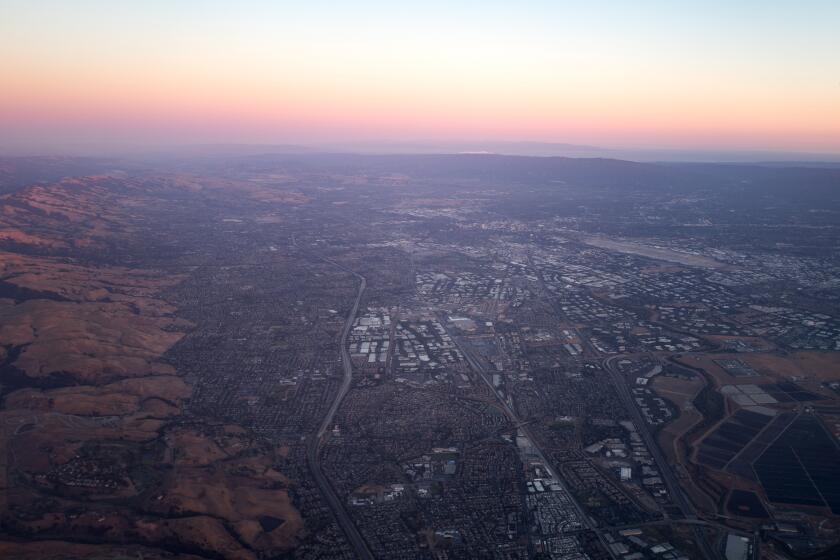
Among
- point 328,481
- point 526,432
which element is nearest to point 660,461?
point 526,432

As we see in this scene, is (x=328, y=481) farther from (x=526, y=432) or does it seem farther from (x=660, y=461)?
(x=660, y=461)

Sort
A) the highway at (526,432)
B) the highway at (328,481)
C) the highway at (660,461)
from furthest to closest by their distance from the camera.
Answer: the highway at (526,432), the highway at (660,461), the highway at (328,481)

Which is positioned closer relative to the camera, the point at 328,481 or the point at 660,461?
the point at 328,481

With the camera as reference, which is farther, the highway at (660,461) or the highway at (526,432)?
the highway at (526,432)

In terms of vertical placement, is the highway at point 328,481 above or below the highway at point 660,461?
below

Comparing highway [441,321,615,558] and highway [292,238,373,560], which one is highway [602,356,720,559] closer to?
highway [441,321,615,558]

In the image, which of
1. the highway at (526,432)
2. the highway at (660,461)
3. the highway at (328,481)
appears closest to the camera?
the highway at (328,481)

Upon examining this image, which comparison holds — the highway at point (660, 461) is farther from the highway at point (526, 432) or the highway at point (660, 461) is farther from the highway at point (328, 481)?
the highway at point (328, 481)

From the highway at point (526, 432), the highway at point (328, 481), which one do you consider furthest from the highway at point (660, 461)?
the highway at point (328, 481)

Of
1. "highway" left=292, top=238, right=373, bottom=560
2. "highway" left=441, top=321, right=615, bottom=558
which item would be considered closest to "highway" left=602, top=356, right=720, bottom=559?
"highway" left=441, top=321, right=615, bottom=558

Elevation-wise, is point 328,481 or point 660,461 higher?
point 660,461

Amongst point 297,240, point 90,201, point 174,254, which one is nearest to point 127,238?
point 174,254
